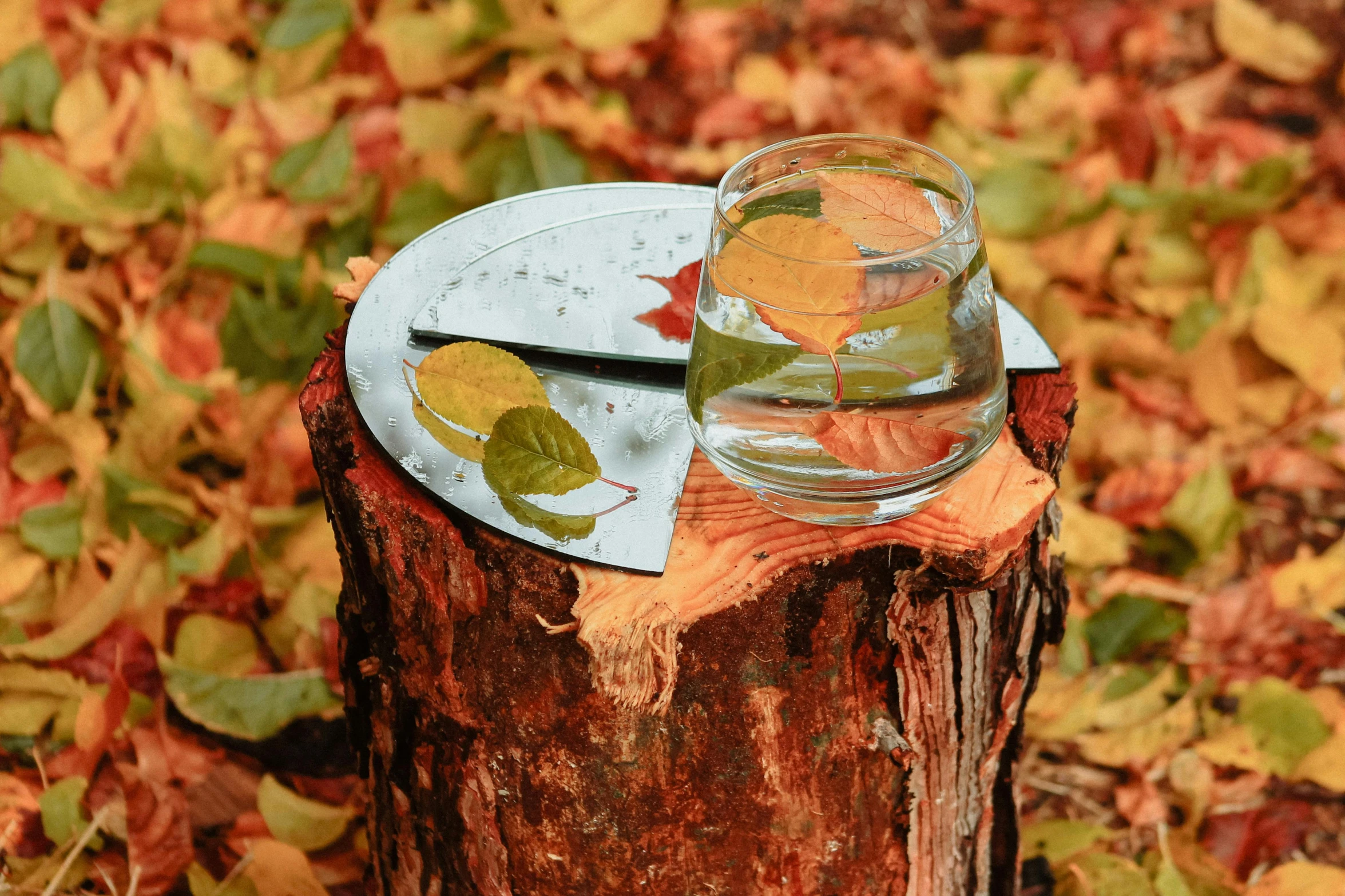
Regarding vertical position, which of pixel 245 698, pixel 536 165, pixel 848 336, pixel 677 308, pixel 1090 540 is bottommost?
pixel 1090 540

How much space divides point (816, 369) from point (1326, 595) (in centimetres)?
127

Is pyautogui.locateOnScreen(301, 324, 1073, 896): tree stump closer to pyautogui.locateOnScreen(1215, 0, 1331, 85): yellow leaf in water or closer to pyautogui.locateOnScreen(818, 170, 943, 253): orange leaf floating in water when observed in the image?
pyautogui.locateOnScreen(818, 170, 943, 253): orange leaf floating in water

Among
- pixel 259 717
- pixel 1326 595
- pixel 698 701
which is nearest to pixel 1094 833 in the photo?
pixel 1326 595

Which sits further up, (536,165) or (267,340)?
(536,165)

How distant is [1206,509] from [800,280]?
1233mm

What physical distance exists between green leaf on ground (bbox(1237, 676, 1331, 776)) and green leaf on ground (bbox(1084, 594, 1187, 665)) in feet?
0.46

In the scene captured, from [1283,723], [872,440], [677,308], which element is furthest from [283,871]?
[1283,723]

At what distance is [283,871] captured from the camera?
4.28ft

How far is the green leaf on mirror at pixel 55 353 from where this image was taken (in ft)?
6.16

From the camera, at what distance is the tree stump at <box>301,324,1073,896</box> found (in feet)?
2.94

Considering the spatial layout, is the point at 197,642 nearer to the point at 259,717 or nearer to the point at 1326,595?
the point at 259,717

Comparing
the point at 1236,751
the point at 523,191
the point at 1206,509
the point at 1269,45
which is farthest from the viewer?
the point at 1269,45

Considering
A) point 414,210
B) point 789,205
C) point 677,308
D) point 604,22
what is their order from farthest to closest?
point 604,22, point 414,210, point 677,308, point 789,205

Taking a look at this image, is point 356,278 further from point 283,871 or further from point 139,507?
point 139,507
